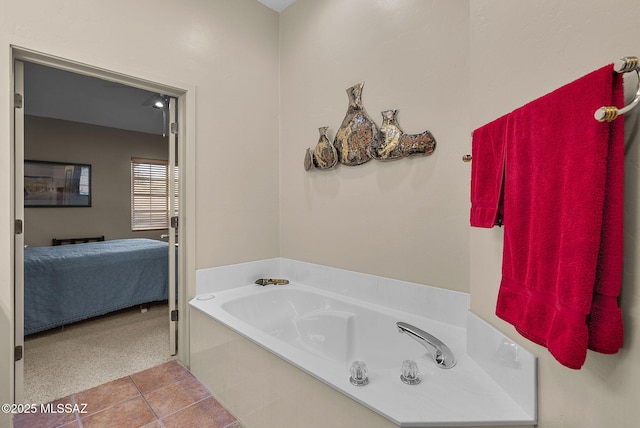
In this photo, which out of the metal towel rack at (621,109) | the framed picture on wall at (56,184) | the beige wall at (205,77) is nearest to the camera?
the metal towel rack at (621,109)

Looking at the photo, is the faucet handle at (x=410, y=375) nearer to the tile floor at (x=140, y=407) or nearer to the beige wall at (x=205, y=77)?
the tile floor at (x=140, y=407)

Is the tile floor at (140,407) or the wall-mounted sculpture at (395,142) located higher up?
the wall-mounted sculpture at (395,142)

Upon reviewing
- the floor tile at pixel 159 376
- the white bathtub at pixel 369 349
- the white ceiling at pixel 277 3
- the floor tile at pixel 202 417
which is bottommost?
the floor tile at pixel 202 417

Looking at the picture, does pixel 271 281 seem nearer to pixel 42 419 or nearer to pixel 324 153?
pixel 324 153

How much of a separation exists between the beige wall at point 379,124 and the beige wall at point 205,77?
0.69 ft

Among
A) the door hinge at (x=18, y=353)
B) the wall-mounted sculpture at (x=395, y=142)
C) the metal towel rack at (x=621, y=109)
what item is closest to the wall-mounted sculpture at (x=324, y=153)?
the wall-mounted sculpture at (x=395, y=142)

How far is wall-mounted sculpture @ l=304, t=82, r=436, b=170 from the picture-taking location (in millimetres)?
1844

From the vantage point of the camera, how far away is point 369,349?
1906mm

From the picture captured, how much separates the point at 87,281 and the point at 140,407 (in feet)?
6.16

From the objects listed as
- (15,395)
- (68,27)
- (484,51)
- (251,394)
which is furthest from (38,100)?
(484,51)

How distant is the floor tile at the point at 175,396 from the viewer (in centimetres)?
185

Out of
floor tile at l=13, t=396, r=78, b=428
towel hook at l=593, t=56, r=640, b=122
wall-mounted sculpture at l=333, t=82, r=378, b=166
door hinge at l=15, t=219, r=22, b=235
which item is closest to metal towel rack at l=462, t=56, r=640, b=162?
towel hook at l=593, t=56, r=640, b=122

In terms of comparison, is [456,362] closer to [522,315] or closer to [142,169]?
[522,315]

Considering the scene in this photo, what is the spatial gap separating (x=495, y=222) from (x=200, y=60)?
90.1 inches
